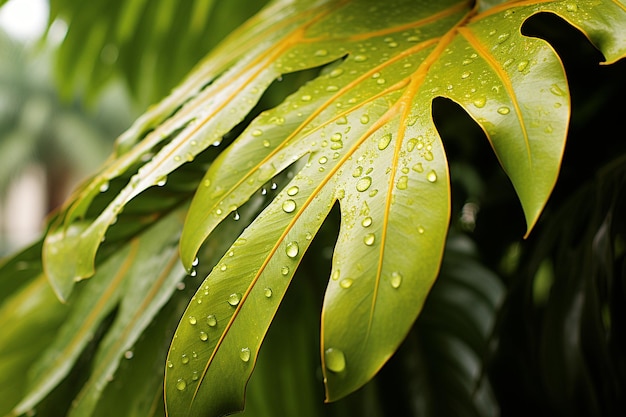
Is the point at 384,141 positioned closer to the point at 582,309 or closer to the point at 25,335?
the point at 582,309

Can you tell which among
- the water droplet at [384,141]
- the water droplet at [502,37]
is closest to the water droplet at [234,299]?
the water droplet at [384,141]

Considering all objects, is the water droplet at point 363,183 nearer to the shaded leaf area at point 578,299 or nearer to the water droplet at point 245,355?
the water droplet at point 245,355

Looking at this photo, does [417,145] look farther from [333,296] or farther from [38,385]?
[38,385]

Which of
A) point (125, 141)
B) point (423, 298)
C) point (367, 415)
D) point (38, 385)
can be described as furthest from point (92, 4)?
point (423, 298)

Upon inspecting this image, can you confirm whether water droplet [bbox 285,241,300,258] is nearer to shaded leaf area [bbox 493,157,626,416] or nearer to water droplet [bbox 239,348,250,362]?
water droplet [bbox 239,348,250,362]

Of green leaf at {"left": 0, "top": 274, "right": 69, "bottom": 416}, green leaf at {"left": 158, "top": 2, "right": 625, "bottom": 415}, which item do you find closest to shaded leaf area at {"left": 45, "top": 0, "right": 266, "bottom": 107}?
green leaf at {"left": 0, "top": 274, "right": 69, "bottom": 416}

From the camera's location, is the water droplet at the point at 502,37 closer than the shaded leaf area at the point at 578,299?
Yes

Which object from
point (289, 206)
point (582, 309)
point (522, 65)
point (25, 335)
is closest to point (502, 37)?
point (522, 65)
